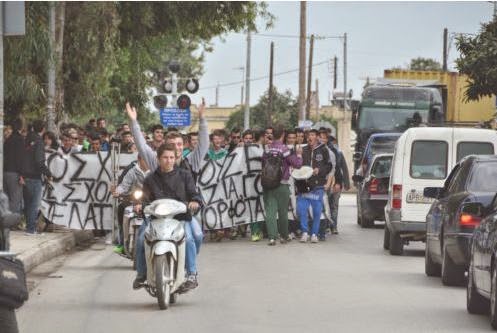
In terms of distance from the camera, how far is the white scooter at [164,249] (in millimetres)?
12469

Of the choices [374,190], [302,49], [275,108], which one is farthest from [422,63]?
[374,190]

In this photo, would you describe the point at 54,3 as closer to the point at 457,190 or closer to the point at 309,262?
the point at 309,262

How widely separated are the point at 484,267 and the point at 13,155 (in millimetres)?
11258

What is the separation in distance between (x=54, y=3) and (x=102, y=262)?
9.68 metres

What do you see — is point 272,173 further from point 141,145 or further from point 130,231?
point 141,145

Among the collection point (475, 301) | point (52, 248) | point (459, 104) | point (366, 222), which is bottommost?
point (366, 222)

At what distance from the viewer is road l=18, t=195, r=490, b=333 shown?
11.6 metres

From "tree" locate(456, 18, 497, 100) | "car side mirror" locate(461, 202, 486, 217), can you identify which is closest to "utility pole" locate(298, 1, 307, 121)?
"tree" locate(456, 18, 497, 100)

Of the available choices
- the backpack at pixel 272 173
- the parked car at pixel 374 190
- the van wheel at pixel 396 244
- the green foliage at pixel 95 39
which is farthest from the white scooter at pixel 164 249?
the parked car at pixel 374 190

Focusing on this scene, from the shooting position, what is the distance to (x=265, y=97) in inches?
4141

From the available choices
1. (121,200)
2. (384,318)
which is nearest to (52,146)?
(121,200)

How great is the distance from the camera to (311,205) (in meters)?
22.4

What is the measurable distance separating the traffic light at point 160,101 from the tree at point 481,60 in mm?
9351

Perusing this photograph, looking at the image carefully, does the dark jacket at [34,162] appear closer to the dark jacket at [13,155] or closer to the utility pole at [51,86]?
the dark jacket at [13,155]
